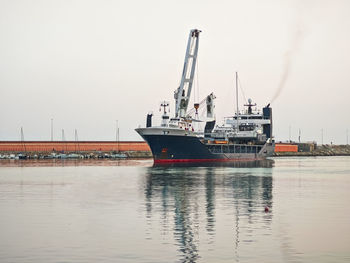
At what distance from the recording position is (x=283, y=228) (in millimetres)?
28641

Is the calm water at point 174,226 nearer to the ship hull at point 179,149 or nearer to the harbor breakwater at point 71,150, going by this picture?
the ship hull at point 179,149

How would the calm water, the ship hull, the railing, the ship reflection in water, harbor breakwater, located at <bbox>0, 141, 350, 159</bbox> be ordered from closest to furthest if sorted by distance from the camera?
the calm water
the ship reflection in water
the ship hull
the railing
harbor breakwater, located at <bbox>0, 141, 350, 159</bbox>

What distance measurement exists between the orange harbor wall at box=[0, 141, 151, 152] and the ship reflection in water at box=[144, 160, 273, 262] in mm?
122277

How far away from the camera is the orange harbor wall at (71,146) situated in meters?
171

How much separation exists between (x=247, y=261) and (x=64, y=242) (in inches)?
303

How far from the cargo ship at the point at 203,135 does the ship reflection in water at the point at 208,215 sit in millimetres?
53116

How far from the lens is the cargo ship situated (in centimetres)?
10912

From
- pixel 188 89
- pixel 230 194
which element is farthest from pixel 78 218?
pixel 188 89

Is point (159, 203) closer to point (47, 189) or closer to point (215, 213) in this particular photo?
point (215, 213)

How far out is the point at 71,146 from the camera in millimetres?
180375

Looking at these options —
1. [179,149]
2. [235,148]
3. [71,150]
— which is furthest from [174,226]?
[71,150]

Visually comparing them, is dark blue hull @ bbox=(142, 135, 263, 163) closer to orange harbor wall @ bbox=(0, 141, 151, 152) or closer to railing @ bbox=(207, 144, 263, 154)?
railing @ bbox=(207, 144, 263, 154)

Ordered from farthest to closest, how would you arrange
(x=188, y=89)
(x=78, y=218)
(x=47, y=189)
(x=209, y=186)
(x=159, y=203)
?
(x=188, y=89) → (x=209, y=186) → (x=47, y=189) → (x=159, y=203) → (x=78, y=218)

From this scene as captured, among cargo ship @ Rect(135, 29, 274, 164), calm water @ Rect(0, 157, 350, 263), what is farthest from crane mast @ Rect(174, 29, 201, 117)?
calm water @ Rect(0, 157, 350, 263)
